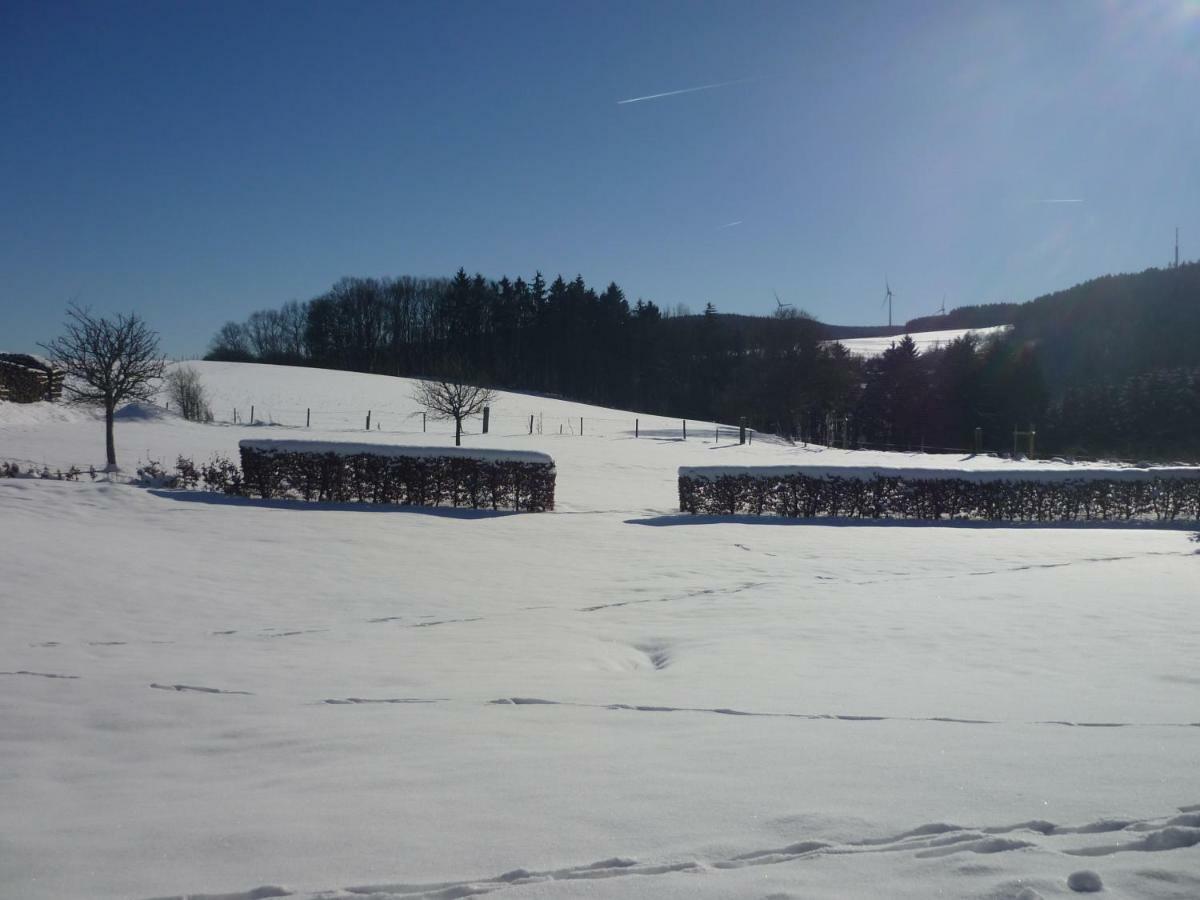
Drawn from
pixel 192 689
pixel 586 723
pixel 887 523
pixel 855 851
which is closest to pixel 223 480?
pixel 192 689

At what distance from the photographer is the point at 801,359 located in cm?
5891

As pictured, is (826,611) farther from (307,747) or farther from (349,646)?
(307,747)

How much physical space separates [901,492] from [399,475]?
9.72 m

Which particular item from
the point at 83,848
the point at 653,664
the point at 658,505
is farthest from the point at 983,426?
the point at 83,848

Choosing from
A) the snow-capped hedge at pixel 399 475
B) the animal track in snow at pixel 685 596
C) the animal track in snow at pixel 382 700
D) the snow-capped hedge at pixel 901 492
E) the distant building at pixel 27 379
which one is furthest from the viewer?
the distant building at pixel 27 379

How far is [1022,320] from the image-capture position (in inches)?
2970

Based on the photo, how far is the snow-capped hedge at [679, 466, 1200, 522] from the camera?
16.5 m

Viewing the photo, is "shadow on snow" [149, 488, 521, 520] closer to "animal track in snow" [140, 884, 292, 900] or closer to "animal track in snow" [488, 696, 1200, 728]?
"animal track in snow" [488, 696, 1200, 728]

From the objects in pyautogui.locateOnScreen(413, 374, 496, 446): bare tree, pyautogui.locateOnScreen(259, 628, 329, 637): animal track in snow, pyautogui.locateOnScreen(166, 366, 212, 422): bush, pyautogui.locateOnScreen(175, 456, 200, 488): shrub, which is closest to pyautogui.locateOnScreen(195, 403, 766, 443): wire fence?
pyautogui.locateOnScreen(166, 366, 212, 422): bush

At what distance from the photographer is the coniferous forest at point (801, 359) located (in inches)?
2212

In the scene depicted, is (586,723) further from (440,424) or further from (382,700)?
(440,424)

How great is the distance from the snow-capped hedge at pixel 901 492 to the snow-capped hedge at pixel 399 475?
332 cm

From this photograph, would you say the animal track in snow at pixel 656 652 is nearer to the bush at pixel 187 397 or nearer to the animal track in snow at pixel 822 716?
the animal track in snow at pixel 822 716

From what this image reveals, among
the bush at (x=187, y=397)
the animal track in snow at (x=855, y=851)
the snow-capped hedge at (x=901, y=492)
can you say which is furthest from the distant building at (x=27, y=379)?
the animal track in snow at (x=855, y=851)
